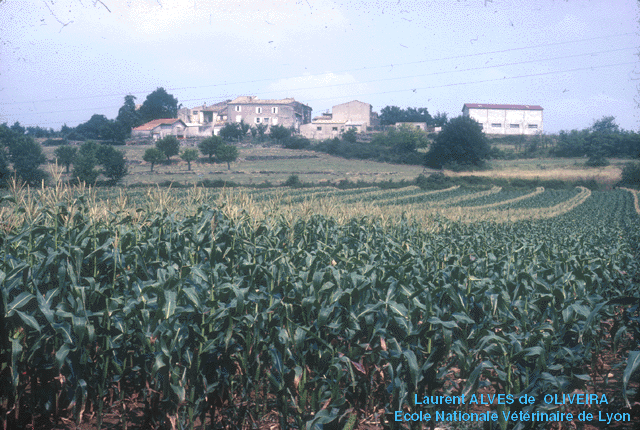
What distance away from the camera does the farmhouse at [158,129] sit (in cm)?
6456

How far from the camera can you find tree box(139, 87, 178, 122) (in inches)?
3118

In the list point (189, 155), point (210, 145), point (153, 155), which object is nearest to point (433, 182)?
point (210, 145)

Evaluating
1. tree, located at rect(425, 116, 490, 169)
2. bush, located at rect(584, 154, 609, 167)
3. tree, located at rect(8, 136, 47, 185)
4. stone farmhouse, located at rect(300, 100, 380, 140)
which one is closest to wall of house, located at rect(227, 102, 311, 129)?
stone farmhouse, located at rect(300, 100, 380, 140)

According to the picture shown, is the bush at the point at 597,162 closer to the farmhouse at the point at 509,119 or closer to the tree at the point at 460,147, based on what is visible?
the tree at the point at 460,147

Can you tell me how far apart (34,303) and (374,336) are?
347 cm

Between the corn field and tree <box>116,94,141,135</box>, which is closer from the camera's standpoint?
the corn field

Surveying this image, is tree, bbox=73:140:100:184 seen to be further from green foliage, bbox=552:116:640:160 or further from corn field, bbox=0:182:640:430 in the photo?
green foliage, bbox=552:116:640:160

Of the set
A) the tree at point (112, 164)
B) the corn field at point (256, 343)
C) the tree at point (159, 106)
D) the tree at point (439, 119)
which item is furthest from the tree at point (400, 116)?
the corn field at point (256, 343)

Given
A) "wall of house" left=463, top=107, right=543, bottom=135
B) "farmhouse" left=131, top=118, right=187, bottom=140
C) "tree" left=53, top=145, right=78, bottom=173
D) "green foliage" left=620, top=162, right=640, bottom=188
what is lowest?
"green foliage" left=620, top=162, right=640, bottom=188

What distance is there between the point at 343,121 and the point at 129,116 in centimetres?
4172

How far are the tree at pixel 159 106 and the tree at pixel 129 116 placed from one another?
120 cm

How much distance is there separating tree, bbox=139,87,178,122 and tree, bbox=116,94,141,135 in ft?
3.95

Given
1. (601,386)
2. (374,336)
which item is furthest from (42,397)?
(601,386)

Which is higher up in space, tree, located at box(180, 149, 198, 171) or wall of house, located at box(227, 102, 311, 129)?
wall of house, located at box(227, 102, 311, 129)
